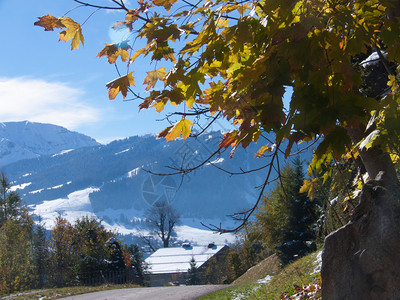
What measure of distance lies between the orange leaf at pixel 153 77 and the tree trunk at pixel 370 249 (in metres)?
1.48

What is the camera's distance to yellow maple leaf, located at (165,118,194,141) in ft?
7.03

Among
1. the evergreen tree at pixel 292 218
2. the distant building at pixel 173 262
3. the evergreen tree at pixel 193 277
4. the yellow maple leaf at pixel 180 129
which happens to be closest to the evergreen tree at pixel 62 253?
the evergreen tree at pixel 292 218

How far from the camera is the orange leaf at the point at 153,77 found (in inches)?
96.8

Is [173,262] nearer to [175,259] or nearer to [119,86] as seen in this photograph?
[175,259]

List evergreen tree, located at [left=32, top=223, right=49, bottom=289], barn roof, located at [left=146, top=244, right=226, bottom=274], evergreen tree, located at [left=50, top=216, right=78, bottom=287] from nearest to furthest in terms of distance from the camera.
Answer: evergreen tree, located at [left=50, top=216, right=78, bottom=287], evergreen tree, located at [left=32, top=223, right=49, bottom=289], barn roof, located at [left=146, top=244, right=226, bottom=274]

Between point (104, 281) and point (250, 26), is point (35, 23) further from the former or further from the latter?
point (104, 281)

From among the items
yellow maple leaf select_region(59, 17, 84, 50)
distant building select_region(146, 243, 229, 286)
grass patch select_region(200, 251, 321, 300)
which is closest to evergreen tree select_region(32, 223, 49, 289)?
grass patch select_region(200, 251, 321, 300)

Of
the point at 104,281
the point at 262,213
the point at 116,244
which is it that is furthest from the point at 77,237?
the point at 262,213

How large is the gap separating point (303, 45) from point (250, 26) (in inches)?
10.8

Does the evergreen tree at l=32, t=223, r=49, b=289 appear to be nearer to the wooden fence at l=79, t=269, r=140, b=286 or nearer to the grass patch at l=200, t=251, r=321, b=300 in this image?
the wooden fence at l=79, t=269, r=140, b=286

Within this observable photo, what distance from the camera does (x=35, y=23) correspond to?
228 centimetres

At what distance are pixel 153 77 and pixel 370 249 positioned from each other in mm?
1702

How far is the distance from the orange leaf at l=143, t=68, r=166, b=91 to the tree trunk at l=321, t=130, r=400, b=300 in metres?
1.48

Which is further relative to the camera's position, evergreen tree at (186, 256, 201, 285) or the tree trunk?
evergreen tree at (186, 256, 201, 285)
